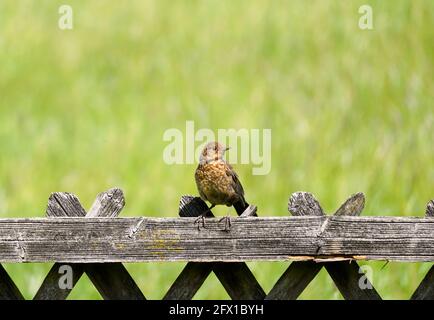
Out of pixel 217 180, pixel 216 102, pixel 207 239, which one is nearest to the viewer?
pixel 207 239

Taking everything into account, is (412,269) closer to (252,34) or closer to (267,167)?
(267,167)

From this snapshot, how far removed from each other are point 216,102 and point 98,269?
453cm

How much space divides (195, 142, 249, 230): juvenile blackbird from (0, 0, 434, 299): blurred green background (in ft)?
3.47

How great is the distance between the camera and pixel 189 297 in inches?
145

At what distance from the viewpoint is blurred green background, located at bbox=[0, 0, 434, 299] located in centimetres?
666

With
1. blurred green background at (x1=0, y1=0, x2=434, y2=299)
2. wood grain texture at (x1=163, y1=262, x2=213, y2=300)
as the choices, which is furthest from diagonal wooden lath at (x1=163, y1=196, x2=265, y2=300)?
blurred green background at (x1=0, y1=0, x2=434, y2=299)

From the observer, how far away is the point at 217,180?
4672 millimetres

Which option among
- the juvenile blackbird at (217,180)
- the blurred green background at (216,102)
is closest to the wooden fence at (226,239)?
the juvenile blackbird at (217,180)

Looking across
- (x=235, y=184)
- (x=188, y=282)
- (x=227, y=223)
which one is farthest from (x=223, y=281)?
(x=235, y=184)

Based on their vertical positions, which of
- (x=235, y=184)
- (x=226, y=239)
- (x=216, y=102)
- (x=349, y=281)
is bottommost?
(x=349, y=281)

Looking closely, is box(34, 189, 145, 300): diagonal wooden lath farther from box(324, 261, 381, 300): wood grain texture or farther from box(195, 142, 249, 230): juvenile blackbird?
box(195, 142, 249, 230): juvenile blackbird

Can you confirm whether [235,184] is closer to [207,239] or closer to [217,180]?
[217,180]
